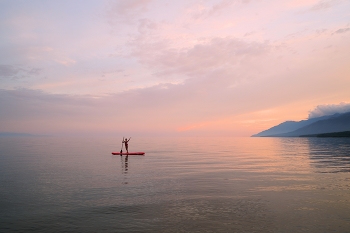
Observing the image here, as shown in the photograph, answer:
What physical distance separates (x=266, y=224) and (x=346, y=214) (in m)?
5.77

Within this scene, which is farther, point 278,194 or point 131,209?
point 278,194

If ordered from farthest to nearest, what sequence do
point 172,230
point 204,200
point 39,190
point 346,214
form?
point 39,190, point 204,200, point 346,214, point 172,230

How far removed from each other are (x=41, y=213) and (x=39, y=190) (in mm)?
7018

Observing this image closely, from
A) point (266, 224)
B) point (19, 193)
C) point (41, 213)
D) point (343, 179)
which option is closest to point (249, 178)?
point (343, 179)

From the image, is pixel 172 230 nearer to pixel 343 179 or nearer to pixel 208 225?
pixel 208 225

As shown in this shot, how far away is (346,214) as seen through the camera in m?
16.0

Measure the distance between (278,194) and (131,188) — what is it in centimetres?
1250

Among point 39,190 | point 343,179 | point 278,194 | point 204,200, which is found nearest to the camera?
point 204,200

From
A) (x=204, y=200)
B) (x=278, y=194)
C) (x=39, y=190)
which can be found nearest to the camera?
(x=204, y=200)

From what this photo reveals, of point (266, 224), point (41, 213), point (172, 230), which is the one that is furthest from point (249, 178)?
point (41, 213)

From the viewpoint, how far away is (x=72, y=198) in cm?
1967

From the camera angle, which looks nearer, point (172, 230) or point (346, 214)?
point (172, 230)

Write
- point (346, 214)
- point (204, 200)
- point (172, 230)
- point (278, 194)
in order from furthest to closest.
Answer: point (278, 194) → point (204, 200) → point (346, 214) → point (172, 230)

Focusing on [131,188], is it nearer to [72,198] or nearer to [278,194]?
[72,198]
